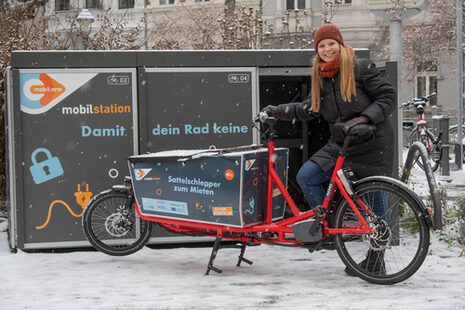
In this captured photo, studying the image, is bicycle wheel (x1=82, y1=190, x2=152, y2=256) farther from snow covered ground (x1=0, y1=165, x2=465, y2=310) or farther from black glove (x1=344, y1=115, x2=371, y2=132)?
black glove (x1=344, y1=115, x2=371, y2=132)

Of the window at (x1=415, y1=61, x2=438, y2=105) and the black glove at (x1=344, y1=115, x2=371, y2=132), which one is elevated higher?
the window at (x1=415, y1=61, x2=438, y2=105)

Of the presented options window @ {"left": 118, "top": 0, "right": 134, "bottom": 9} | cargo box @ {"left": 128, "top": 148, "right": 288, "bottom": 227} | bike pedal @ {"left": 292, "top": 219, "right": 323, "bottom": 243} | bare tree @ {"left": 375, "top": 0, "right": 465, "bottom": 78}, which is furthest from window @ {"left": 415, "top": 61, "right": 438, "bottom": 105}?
bike pedal @ {"left": 292, "top": 219, "right": 323, "bottom": 243}

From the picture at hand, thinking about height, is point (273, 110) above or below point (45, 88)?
below

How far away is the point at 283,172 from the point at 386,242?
1095 mm

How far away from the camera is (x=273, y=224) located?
5512mm

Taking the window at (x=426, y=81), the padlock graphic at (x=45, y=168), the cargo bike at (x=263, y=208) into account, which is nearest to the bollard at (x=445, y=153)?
the cargo bike at (x=263, y=208)

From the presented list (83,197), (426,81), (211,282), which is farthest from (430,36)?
(211,282)

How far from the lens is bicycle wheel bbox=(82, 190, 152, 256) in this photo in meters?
6.02

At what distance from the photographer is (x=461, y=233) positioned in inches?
259

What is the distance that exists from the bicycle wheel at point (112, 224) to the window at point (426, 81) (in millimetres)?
27100

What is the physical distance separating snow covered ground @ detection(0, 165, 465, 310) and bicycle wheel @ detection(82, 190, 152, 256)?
131 millimetres

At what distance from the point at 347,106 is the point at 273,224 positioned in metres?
1.05

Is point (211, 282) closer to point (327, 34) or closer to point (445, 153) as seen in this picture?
point (327, 34)

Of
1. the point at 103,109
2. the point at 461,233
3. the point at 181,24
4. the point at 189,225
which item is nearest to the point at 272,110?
the point at 189,225
